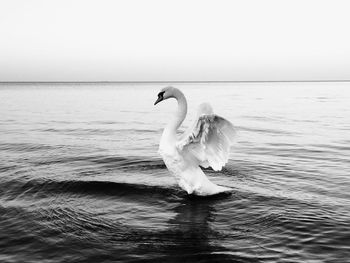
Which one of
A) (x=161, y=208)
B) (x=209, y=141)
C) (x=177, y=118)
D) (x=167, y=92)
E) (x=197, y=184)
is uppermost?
(x=167, y=92)

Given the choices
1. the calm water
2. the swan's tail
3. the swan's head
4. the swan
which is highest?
the swan's head

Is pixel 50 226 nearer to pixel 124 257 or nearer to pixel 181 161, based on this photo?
pixel 124 257

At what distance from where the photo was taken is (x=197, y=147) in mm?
8719

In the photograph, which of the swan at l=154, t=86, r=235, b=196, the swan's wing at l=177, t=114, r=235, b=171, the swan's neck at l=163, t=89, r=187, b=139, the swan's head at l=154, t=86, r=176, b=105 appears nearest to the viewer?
the swan's wing at l=177, t=114, r=235, b=171

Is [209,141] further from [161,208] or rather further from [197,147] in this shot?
[161,208]

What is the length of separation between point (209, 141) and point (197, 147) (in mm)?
372

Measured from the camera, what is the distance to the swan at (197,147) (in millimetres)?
8031

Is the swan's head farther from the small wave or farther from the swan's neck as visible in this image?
the small wave

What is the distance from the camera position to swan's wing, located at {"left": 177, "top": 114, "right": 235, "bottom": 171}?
7.89 m

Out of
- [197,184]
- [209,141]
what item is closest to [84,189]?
[197,184]

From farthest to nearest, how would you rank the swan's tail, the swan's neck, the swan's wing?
the swan's neck → the swan's tail → the swan's wing

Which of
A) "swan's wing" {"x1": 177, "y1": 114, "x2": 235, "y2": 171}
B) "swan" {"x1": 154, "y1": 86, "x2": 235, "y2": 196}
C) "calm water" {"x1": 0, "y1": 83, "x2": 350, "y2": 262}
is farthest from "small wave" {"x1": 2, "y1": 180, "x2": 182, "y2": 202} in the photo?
"swan's wing" {"x1": 177, "y1": 114, "x2": 235, "y2": 171}

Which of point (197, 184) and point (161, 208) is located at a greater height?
point (197, 184)

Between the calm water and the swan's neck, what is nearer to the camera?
the calm water
